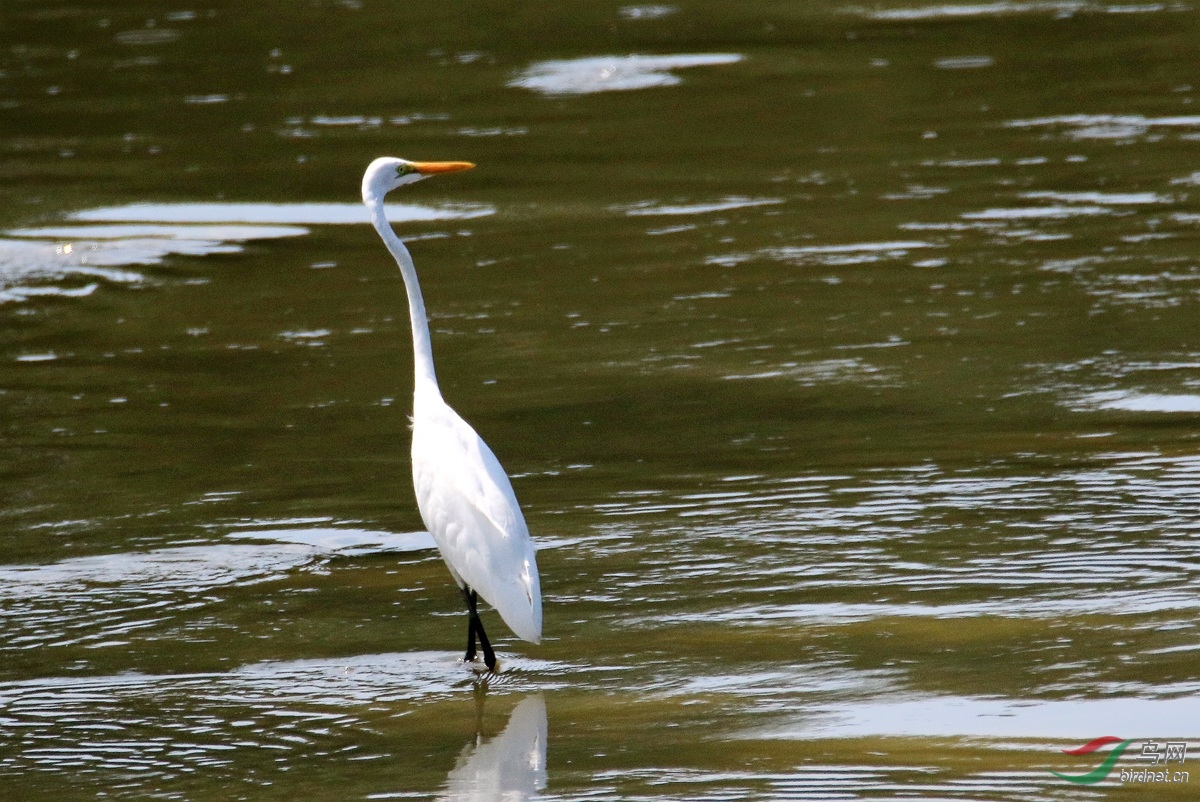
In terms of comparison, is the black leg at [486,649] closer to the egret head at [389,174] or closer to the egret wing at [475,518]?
the egret wing at [475,518]

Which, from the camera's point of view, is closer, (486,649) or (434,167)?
(486,649)

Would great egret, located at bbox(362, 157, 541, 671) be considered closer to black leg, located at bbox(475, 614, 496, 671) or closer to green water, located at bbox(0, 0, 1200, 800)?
black leg, located at bbox(475, 614, 496, 671)

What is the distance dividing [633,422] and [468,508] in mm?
2156

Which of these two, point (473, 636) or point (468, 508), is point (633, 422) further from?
point (473, 636)

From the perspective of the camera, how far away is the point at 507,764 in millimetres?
4457

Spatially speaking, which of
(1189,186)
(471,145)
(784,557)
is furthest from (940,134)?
(784,557)

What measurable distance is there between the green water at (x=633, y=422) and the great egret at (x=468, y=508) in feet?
0.79

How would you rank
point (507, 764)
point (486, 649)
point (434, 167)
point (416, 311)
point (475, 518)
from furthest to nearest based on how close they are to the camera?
point (434, 167) → point (416, 311) → point (475, 518) → point (486, 649) → point (507, 764)

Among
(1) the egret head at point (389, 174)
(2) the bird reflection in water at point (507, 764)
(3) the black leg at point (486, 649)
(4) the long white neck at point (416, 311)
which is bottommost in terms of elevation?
(2) the bird reflection in water at point (507, 764)

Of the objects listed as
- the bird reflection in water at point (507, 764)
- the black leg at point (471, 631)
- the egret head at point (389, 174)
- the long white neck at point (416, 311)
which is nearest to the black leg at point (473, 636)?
the black leg at point (471, 631)

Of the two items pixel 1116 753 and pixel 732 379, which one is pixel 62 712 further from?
pixel 732 379

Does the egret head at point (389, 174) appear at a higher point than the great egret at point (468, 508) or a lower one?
higher

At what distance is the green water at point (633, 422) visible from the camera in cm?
462

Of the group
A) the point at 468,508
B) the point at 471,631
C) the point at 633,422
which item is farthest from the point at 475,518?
the point at 633,422
